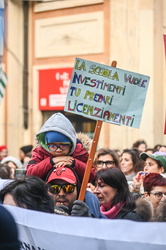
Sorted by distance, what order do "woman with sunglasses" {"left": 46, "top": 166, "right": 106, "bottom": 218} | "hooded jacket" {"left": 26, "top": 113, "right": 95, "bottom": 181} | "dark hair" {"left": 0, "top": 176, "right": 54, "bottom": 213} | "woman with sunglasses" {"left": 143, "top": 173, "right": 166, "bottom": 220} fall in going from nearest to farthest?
"dark hair" {"left": 0, "top": 176, "right": 54, "bottom": 213} → "woman with sunglasses" {"left": 46, "top": 166, "right": 106, "bottom": 218} → "hooded jacket" {"left": 26, "top": 113, "right": 95, "bottom": 181} → "woman with sunglasses" {"left": 143, "top": 173, "right": 166, "bottom": 220}

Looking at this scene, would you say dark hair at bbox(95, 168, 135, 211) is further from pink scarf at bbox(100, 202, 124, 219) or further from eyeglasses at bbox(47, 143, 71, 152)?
eyeglasses at bbox(47, 143, 71, 152)

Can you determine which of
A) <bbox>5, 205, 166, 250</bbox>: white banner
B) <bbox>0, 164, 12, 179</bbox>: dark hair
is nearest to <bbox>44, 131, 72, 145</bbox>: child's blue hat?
<bbox>5, 205, 166, 250</bbox>: white banner

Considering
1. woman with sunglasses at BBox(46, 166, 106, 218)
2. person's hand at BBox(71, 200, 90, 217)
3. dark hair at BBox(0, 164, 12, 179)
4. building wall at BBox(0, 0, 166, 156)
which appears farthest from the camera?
building wall at BBox(0, 0, 166, 156)

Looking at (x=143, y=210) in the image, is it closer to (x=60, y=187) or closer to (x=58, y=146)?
(x=60, y=187)

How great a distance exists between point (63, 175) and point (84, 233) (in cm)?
105

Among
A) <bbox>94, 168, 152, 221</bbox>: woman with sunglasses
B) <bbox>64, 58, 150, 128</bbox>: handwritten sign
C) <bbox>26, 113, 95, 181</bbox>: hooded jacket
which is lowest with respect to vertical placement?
<bbox>94, 168, 152, 221</bbox>: woman with sunglasses

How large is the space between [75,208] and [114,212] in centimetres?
83

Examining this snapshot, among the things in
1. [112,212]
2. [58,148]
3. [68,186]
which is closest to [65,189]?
[68,186]

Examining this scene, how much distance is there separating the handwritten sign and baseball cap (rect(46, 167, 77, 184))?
0.48 metres

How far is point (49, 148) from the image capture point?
3260 millimetres

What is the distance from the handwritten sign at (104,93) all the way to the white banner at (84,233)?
1.28 m

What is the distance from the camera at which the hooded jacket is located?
10.4ft

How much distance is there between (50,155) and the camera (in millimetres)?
3369

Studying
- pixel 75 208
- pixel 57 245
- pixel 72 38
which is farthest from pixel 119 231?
pixel 72 38
